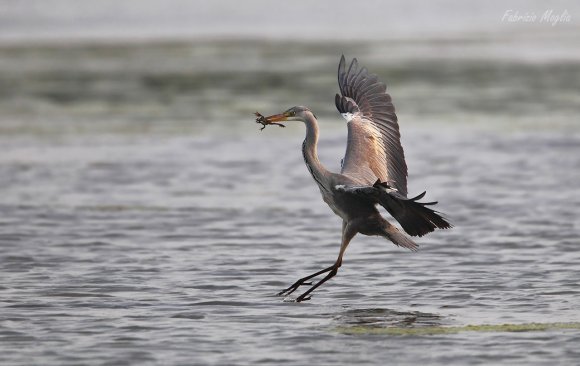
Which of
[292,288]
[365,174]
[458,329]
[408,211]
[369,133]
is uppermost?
[369,133]

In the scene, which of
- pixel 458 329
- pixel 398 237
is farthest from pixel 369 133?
pixel 458 329

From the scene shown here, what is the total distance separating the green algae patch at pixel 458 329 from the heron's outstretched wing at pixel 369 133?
158cm

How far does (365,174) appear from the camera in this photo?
9.72 m

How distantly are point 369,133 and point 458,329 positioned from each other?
2.39m

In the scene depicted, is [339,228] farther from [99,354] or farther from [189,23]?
[189,23]

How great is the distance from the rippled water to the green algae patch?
36 mm

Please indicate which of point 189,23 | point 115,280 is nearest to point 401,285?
point 115,280

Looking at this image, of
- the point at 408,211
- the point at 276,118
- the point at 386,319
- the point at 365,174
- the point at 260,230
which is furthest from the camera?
the point at 260,230

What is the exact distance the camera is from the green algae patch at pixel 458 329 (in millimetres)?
8031

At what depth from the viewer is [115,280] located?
9688 mm

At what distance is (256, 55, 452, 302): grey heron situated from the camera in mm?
8852

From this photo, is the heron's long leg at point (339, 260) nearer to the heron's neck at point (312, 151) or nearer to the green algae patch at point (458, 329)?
the heron's neck at point (312, 151)

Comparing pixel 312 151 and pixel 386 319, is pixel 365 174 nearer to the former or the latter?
pixel 312 151

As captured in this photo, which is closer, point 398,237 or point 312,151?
point 398,237
